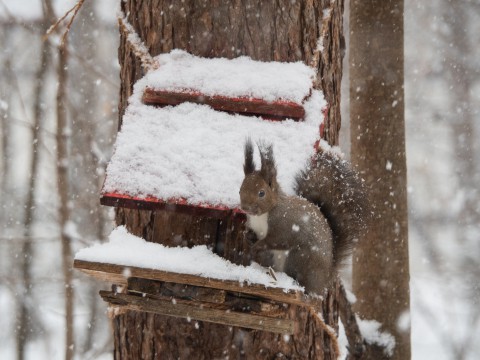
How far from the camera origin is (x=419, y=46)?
6.87 metres

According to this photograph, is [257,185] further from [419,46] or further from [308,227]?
[419,46]

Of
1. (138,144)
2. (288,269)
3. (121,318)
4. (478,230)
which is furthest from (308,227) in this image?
(478,230)

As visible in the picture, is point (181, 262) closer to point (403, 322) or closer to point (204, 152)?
point (204, 152)

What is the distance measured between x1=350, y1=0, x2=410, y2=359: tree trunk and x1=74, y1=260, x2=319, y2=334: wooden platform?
1220 millimetres

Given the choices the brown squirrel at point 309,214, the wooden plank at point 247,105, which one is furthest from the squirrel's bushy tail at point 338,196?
the wooden plank at point 247,105

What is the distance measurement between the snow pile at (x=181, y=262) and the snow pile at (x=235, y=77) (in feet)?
1.97

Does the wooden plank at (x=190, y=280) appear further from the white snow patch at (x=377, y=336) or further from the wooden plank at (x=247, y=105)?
the white snow patch at (x=377, y=336)

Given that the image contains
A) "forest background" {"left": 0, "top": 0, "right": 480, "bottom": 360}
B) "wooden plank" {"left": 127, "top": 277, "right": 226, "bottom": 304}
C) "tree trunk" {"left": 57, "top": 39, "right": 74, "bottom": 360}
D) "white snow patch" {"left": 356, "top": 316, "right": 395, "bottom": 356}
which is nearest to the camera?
"wooden plank" {"left": 127, "top": 277, "right": 226, "bottom": 304}

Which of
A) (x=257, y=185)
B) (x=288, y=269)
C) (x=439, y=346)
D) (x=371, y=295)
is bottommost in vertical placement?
(x=439, y=346)

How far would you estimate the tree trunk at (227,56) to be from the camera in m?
2.15

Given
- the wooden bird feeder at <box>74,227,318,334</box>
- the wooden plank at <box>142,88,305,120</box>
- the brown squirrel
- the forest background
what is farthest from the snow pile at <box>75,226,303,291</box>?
the forest background

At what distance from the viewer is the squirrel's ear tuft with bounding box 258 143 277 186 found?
1.82 meters

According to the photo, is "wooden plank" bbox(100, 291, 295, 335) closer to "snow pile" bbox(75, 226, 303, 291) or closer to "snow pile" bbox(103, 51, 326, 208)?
"snow pile" bbox(75, 226, 303, 291)

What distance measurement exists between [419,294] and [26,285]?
4639 mm
